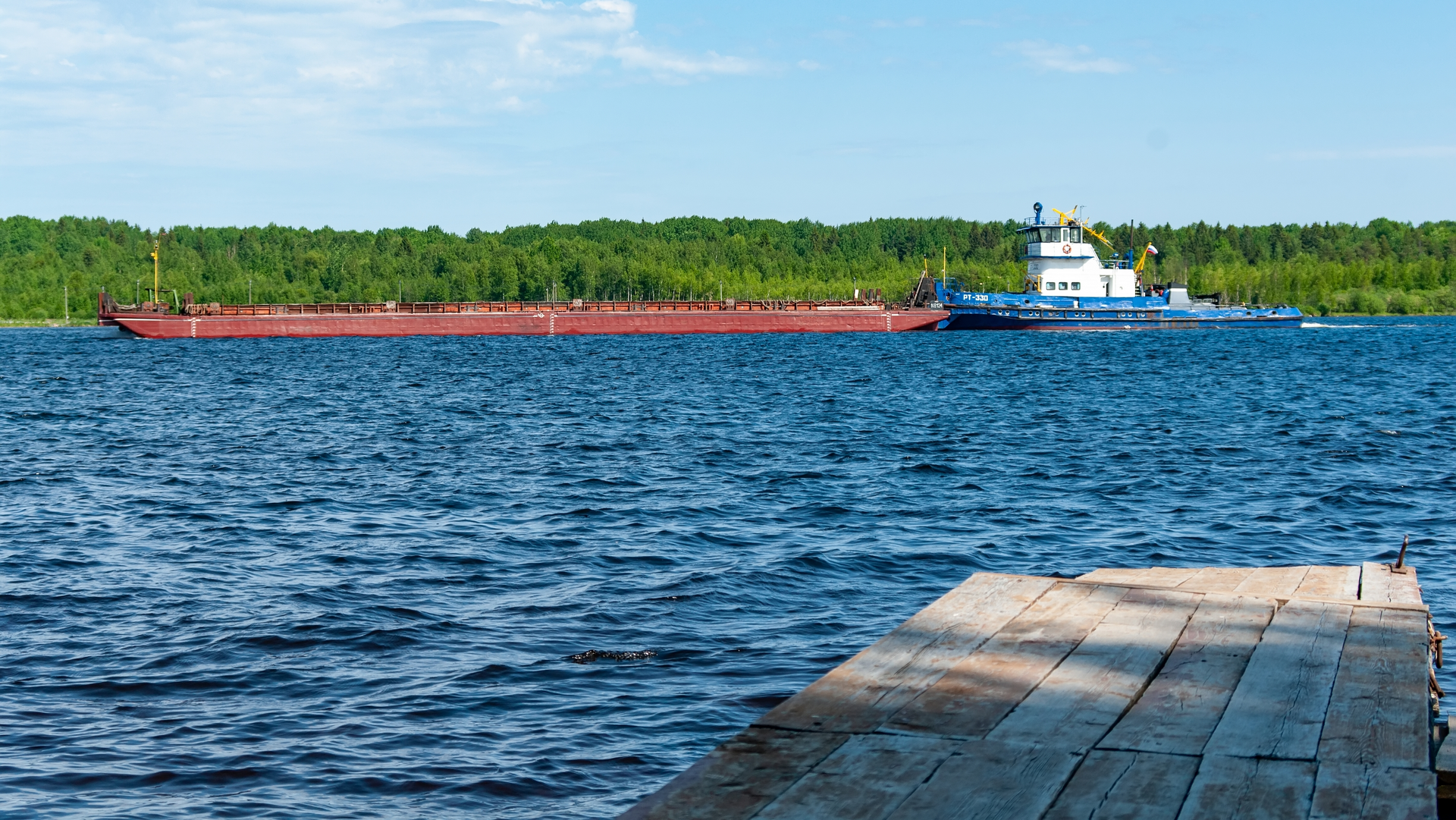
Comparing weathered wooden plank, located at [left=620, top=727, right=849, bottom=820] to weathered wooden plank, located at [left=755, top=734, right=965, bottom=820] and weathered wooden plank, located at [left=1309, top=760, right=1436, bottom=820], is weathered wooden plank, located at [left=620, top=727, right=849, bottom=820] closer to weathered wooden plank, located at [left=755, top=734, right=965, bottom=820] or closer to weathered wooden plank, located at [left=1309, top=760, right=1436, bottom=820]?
weathered wooden plank, located at [left=755, top=734, right=965, bottom=820]

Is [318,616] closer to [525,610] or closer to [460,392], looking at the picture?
[525,610]

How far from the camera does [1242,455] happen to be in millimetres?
24531

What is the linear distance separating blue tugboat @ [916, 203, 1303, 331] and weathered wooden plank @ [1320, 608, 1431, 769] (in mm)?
88153

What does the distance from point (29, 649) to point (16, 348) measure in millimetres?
94021

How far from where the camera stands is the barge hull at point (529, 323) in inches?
3760

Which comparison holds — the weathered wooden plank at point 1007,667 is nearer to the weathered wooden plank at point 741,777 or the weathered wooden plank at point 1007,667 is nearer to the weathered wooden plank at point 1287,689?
the weathered wooden plank at point 741,777

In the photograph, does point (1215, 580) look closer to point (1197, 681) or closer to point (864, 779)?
point (1197, 681)

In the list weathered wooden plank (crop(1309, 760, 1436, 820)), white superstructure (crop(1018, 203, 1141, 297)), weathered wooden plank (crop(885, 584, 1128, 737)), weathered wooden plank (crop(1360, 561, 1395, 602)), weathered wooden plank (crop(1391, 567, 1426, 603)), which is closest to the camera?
weathered wooden plank (crop(1309, 760, 1436, 820))

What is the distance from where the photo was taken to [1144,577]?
320 inches

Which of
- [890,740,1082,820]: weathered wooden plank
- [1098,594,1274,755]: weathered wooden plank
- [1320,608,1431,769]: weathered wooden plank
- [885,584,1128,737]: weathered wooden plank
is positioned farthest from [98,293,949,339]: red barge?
[890,740,1082,820]: weathered wooden plank

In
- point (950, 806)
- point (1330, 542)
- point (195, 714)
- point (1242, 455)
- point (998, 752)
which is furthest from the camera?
point (1242, 455)

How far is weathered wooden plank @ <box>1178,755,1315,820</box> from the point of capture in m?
4.13

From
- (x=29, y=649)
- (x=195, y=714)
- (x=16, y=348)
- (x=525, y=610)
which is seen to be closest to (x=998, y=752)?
(x=195, y=714)

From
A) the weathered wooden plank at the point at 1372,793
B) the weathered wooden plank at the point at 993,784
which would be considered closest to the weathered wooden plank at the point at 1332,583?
the weathered wooden plank at the point at 1372,793
